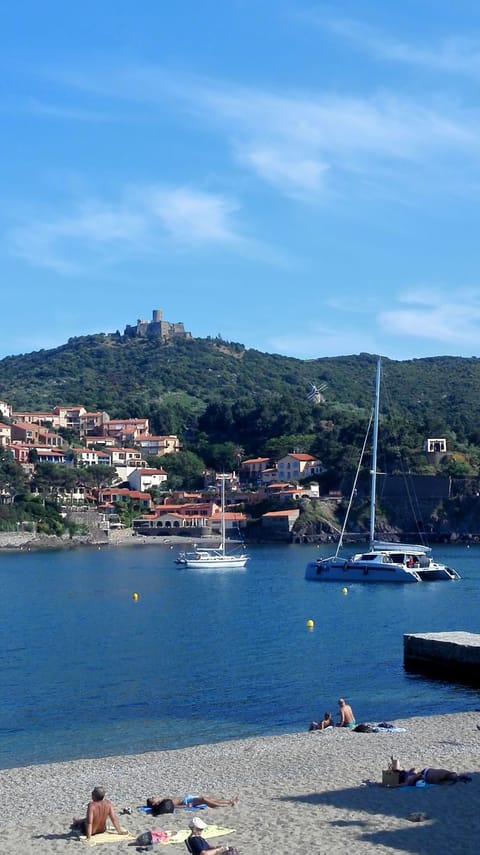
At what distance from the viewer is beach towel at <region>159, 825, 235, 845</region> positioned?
12.8 metres

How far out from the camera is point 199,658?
103ft

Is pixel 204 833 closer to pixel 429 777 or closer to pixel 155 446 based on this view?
pixel 429 777

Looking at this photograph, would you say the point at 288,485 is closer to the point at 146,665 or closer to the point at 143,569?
the point at 143,569

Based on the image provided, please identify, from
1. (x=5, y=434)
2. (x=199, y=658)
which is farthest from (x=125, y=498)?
(x=199, y=658)

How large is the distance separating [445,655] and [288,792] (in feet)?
42.8

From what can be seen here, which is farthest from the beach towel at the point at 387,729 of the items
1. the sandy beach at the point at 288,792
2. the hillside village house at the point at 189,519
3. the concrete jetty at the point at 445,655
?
the hillside village house at the point at 189,519

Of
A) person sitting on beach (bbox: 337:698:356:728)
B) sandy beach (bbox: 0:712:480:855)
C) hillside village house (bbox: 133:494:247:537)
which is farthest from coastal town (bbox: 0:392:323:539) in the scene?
sandy beach (bbox: 0:712:480:855)

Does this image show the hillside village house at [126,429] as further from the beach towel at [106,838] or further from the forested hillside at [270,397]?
the beach towel at [106,838]

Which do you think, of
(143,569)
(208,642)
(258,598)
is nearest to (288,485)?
(143,569)

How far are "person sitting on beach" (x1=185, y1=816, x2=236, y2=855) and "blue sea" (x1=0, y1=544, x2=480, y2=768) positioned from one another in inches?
293

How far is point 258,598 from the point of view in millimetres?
50531

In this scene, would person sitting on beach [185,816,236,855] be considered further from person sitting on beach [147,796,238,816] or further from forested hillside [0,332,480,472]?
forested hillside [0,332,480,472]

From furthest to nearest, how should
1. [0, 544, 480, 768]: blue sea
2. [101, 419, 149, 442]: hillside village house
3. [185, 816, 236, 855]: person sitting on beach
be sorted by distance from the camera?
[101, 419, 149, 442]: hillside village house → [0, 544, 480, 768]: blue sea → [185, 816, 236, 855]: person sitting on beach

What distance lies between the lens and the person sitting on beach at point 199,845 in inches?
464
